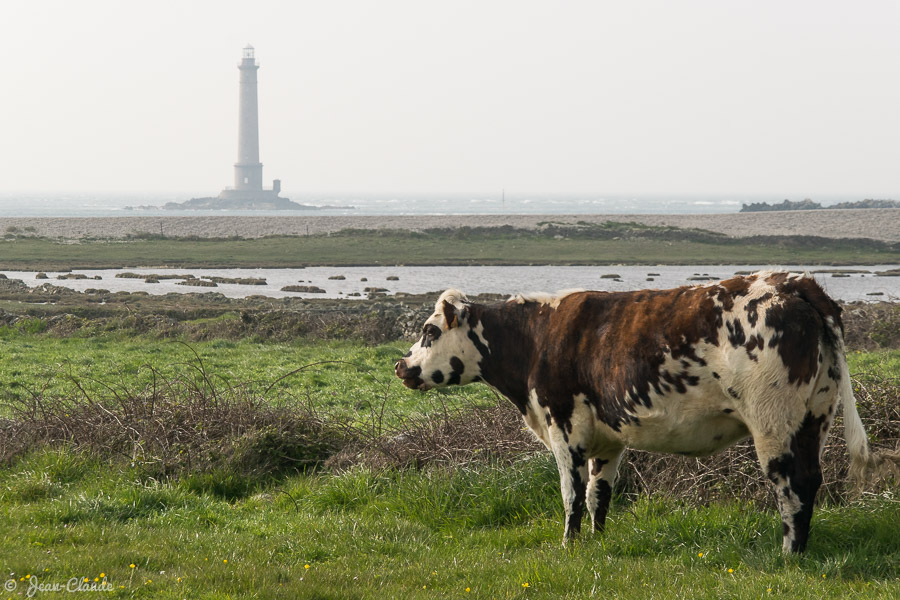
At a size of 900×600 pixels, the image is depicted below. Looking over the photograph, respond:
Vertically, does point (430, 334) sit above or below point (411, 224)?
above

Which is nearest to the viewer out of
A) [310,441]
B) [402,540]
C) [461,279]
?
[402,540]

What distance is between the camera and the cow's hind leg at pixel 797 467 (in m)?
6.49

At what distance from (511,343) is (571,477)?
1298 millimetres

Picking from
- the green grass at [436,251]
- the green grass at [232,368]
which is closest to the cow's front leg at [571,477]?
the green grass at [232,368]

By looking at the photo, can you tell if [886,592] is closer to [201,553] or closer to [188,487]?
[201,553]

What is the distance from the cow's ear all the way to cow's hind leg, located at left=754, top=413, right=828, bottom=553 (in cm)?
289

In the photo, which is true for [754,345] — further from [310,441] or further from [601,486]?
[310,441]

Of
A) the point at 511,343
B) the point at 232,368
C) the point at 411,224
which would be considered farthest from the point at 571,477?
the point at 411,224

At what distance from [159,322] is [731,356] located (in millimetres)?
28737

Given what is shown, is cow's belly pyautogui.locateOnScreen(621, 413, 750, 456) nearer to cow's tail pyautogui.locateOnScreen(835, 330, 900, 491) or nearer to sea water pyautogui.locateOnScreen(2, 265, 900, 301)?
cow's tail pyautogui.locateOnScreen(835, 330, 900, 491)

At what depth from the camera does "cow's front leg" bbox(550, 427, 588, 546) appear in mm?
7559

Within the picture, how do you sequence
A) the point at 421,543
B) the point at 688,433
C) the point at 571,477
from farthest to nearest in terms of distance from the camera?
the point at 421,543 < the point at 571,477 < the point at 688,433

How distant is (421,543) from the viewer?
26.1 ft

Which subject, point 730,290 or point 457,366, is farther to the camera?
point 457,366
